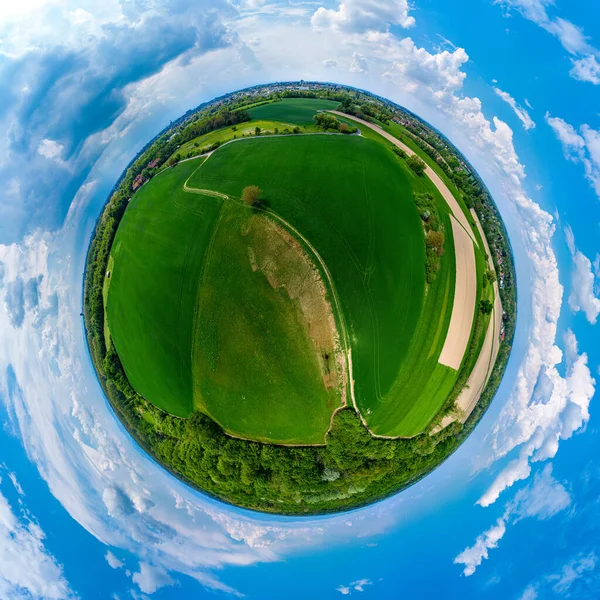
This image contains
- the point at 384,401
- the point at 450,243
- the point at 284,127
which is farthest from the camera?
the point at 284,127

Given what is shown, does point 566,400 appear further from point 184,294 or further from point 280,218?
point 184,294

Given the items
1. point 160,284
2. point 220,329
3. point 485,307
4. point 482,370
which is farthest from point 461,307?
point 160,284

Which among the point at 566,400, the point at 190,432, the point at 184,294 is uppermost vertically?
the point at 184,294

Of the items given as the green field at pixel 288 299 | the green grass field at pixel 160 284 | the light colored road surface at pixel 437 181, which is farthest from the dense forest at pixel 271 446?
the green grass field at pixel 160 284

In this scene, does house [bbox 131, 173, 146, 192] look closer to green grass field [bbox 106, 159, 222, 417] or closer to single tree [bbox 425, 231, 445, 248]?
green grass field [bbox 106, 159, 222, 417]

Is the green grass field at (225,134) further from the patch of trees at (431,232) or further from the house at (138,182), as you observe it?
A: the patch of trees at (431,232)

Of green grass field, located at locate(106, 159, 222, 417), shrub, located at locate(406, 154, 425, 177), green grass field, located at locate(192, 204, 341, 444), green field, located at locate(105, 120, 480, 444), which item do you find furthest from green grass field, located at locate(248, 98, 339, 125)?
green grass field, located at locate(192, 204, 341, 444)

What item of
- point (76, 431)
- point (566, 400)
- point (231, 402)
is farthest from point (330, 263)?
point (76, 431)
